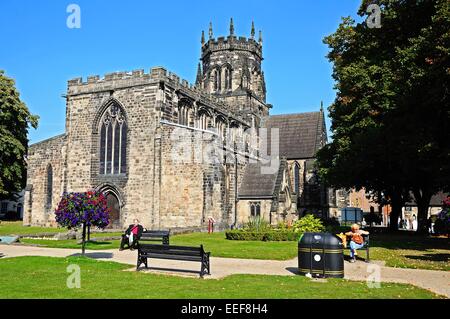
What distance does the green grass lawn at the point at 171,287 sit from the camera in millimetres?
9438

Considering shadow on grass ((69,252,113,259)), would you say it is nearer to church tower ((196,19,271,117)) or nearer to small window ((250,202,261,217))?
small window ((250,202,261,217))

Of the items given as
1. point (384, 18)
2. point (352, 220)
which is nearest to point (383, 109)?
point (384, 18)

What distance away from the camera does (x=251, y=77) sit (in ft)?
171

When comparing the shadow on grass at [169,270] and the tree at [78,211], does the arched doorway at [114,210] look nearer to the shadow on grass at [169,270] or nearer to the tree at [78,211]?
the tree at [78,211]

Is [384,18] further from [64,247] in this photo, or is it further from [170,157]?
[64,247]

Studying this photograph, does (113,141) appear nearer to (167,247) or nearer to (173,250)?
(167,247)

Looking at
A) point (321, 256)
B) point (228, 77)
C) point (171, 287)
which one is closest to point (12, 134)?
point (228, 77)

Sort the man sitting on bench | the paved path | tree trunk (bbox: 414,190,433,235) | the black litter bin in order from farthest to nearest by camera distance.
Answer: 1. tree trunk (bbox: 414,190,433,235)
2. the man sitting on bench
3. the black litter bin
4. the paved path

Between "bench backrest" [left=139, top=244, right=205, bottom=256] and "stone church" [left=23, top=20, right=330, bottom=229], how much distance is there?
59.8ft

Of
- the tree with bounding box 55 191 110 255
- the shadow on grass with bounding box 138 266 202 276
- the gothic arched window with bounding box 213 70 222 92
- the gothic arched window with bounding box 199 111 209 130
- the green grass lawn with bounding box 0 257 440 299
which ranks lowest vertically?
the shadow on grass with bounding box 138 266 202 276

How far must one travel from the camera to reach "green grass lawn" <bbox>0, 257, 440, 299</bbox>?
9438mm

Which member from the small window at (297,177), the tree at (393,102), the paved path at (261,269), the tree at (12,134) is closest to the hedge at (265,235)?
the tree at (393,102)

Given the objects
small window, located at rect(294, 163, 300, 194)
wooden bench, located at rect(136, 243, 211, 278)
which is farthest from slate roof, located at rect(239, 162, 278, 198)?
wooden bench, located at rect(136, 243, 211, 278)

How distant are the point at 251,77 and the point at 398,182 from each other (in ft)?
87.0
